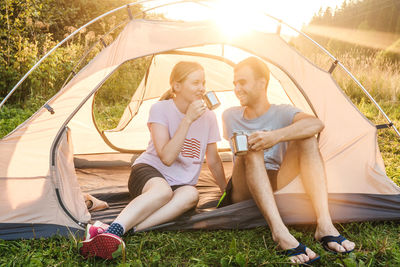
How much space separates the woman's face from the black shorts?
52 cm

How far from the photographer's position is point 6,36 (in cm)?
538

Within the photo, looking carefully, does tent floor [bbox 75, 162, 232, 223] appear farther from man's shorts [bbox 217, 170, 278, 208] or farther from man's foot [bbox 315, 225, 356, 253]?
man's foot [bbox 315, 225, 356, 253]

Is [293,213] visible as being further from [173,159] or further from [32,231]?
[32,231]

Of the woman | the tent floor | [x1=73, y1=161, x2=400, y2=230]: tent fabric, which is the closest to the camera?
the woman

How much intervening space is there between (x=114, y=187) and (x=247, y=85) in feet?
4.66

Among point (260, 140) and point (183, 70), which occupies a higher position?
point (183, 70)

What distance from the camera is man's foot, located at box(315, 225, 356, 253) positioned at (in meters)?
1.79

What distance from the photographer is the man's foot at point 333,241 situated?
5.87ft

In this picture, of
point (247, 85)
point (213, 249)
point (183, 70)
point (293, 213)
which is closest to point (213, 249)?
point (213, 249)

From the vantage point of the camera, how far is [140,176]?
2.23m

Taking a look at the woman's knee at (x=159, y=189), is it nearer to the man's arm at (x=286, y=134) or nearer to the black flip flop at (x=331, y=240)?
the man's arm at (x=286, y=134)

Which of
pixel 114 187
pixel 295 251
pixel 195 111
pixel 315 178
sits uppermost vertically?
pixel 195 111

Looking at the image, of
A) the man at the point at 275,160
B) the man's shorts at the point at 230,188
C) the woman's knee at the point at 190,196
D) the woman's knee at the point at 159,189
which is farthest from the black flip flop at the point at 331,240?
the woman's knee at the point at 159,189

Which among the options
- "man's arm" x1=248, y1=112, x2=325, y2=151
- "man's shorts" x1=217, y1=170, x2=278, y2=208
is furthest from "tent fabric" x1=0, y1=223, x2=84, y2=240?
"man's arm" x1=248, y1=112, x2=325, y2=151
